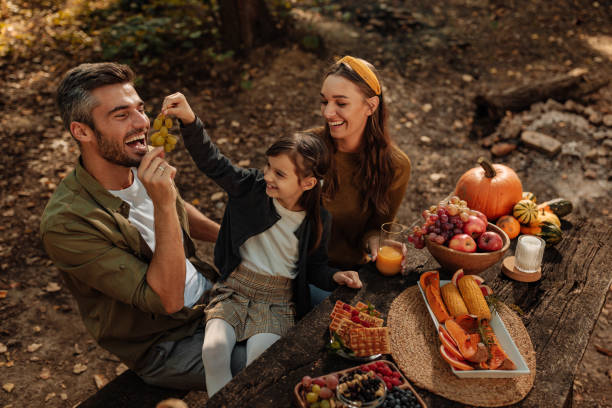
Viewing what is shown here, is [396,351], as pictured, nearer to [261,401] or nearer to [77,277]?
[261,401]

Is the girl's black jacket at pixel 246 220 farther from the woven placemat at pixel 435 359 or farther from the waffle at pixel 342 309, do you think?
the woven placemat at pixel 435 359

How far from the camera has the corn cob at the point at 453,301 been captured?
236 centimetres

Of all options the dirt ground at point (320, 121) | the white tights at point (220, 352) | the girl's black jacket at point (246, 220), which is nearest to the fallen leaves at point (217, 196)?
the dirt ground at point (320, 121)

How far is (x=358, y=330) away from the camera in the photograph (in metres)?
2.17

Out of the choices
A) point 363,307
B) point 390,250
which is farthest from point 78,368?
point 390,250

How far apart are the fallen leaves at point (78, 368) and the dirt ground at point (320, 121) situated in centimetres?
1

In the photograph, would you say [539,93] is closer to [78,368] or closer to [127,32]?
[127,32]

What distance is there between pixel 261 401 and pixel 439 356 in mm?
874

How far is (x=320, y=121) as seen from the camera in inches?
243

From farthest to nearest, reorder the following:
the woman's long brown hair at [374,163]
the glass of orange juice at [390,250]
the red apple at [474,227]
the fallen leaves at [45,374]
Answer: the fallen leaves at [45,374], the woman's long brown hair at [374,163], the glass of orange juice at [390,250], the red apple at [474,227]

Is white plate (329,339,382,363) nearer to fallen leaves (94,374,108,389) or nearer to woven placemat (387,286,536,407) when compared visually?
woven placemat (387,286,536,407)

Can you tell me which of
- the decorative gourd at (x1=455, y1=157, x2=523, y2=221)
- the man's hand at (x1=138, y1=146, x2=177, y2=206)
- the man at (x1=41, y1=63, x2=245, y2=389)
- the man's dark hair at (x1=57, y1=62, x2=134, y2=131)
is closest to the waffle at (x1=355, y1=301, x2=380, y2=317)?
the man at (x1=41, y1=63, x2=245, y2=389)

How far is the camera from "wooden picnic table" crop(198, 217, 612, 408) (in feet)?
6.56

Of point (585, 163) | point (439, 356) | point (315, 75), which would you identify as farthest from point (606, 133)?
point (439, 356)
